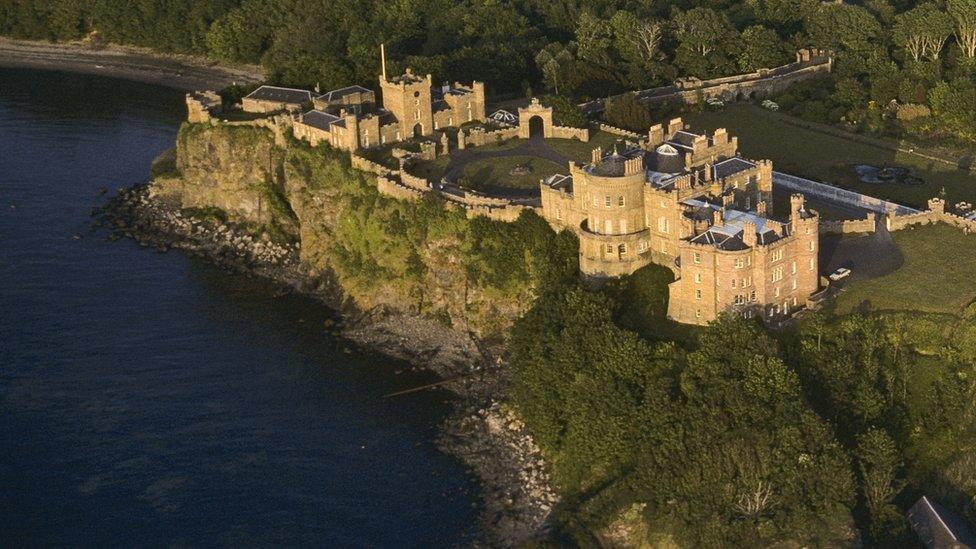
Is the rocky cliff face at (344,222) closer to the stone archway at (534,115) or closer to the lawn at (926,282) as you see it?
the stone archway at (534,115)

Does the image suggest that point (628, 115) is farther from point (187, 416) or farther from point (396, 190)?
point (187, 416)

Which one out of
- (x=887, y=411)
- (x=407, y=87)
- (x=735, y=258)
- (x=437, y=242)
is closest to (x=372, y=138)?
(x=407, y=87)

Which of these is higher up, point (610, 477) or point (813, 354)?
point (813, 354)

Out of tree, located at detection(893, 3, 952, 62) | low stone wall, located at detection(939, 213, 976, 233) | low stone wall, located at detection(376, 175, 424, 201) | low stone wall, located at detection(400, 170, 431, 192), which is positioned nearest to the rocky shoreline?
low stone wall, located at detection(376, 175, 424, 201)

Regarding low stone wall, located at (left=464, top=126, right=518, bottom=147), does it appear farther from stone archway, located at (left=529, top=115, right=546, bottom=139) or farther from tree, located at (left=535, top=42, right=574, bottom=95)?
tree, located at (left=535, top=42, right=574, bottom=95)

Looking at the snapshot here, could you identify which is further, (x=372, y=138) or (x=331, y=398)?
(x=372, y=138)

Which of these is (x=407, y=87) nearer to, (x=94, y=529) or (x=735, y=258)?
(x=735, y=258)
